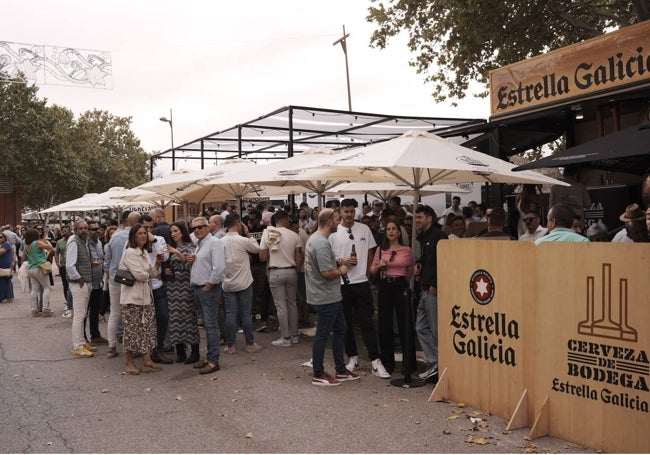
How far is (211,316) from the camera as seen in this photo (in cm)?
733

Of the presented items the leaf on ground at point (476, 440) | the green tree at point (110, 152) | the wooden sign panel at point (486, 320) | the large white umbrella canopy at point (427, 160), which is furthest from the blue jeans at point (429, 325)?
A: the green tree at point (110, 152)

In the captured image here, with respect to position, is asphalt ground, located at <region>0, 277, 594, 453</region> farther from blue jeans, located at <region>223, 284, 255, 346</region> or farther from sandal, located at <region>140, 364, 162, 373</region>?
blue jeans, located at <region>223, 284, 255, 346</region>

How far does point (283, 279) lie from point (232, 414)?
3239 millimetres

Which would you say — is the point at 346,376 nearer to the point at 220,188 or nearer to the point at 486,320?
the point at 486,320

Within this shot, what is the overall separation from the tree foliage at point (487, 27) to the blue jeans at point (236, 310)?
27.8 feet

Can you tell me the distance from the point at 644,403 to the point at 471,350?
5.33ft

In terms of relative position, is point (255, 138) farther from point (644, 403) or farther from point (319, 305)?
point (644, 403)

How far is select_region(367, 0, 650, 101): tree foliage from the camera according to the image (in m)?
13.7

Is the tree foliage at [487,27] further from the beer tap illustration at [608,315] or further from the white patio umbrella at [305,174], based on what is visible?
the beer tap illustration at [608,315]

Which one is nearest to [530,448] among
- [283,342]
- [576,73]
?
[283,342]

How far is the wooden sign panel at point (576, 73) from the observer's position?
9430 mm

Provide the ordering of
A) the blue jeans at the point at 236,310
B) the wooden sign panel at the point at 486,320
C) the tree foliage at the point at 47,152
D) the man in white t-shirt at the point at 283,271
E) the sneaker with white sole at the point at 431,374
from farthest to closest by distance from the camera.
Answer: the tree foliage at the point at 47,152 → the man in white t-shirt at the point at 283,271 → the blue jeans at the point at 236,310 → the sneaker with white sole at the point at 431,374 → the wooden sign panel at the point at 486,320

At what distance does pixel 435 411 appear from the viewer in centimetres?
551

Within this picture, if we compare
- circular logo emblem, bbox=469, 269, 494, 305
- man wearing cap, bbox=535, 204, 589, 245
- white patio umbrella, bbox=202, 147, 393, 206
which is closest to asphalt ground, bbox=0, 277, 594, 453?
circular logo emblem, bbox=469, 269, 494, 305
